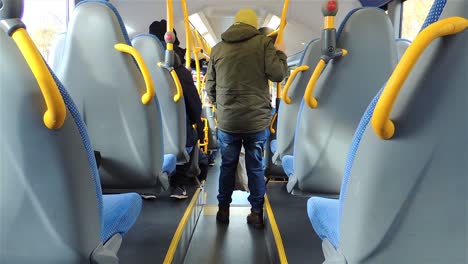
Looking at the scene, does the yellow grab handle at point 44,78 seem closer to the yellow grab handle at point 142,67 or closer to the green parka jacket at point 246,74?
the yellow grab handle at point 142,67

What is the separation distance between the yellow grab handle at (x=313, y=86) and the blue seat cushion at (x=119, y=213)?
829 mm

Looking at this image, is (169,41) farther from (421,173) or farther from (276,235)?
(421,173)

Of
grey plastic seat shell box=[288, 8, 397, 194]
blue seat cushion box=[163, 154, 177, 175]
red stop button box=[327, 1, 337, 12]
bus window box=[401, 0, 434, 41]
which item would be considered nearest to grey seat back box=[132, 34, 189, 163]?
blue seat cushion box=[163, 154, 177, 175]

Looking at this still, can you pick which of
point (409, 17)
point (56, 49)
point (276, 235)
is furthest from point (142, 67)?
point (409, 17)

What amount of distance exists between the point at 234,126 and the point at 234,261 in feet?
2.93

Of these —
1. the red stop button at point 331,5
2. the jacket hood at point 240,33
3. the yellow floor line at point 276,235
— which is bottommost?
the yellow floor line at point 276,235

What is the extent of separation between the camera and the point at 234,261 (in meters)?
2.26

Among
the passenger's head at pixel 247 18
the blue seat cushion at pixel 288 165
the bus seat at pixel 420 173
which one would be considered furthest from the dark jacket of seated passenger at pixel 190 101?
the bus seat at pixel 420 173

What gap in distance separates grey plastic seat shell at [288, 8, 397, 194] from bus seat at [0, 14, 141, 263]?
1.07m

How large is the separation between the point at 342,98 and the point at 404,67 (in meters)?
1.00

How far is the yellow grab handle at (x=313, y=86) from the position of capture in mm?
1496

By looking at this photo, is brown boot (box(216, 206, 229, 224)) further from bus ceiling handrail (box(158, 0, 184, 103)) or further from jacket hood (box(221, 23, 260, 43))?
jacket hood (box(221, 23, 260, 43))

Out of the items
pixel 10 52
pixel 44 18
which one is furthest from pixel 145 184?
pixel 44 18

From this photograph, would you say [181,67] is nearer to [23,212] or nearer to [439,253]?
[23,212]
